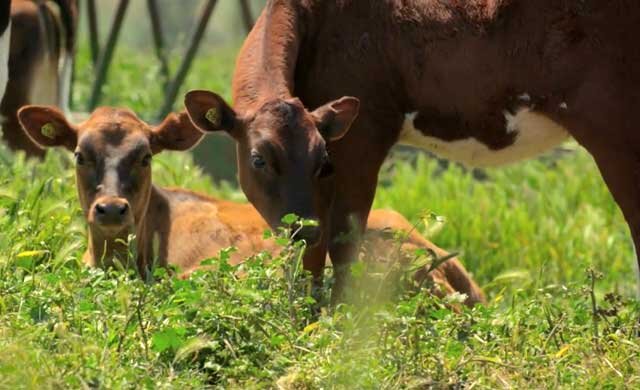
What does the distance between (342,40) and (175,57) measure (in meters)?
10.4

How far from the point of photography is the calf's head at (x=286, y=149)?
8117 mm

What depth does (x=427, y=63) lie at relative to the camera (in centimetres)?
866

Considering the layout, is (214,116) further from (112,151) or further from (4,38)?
(4,38)

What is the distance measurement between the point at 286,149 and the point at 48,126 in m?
1.53

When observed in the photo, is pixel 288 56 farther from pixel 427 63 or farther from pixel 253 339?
pixel 253 339

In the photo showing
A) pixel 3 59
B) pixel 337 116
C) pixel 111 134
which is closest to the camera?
pixel 337 116

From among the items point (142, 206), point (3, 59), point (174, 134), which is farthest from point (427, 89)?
point (3, 59)

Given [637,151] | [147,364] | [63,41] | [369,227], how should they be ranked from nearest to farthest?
1. [147,364]
2. [637,151]
3. [369,227]
4. [63,41]

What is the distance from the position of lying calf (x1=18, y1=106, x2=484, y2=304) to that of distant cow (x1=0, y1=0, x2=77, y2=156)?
2.29m

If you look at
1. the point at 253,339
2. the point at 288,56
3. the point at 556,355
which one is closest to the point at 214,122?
the point at 288,56

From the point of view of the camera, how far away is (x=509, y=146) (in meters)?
8.71

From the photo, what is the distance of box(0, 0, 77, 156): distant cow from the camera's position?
12.0 m

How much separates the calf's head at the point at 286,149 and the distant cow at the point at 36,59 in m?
3.95

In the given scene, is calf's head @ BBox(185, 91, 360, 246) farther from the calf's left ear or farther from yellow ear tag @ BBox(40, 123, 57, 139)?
yellow ear tag @ BBox(40, 123, 57, 139)
